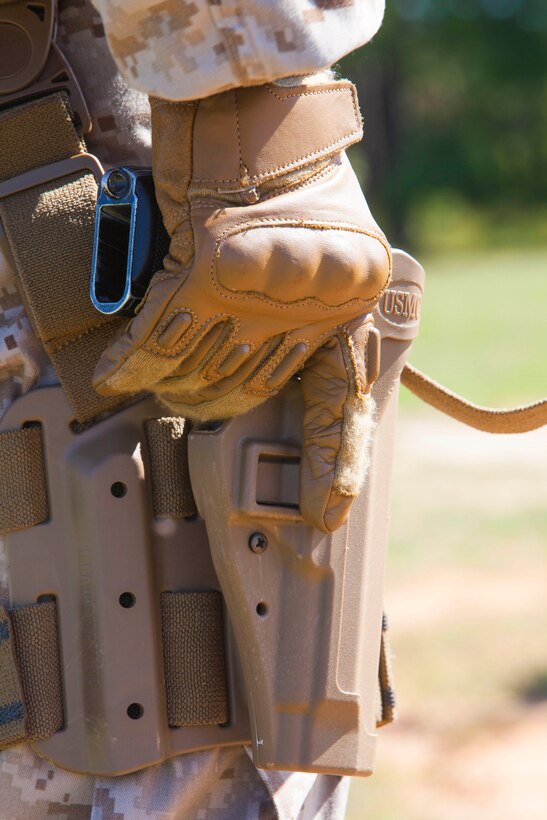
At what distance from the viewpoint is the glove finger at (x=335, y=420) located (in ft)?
5.35

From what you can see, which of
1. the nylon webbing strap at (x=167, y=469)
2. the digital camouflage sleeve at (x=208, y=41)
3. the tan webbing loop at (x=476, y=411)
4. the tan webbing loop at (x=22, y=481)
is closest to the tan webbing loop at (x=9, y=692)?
the tan webbing loop at (x=22, y=481)

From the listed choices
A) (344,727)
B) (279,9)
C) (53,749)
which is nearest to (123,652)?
(53,749)

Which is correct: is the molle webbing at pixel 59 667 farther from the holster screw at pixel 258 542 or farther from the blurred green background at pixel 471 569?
the blurred green background at pixel 471 569

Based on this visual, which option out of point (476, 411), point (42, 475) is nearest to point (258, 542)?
point (42, 475)

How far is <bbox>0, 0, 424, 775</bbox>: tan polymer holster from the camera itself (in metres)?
1.66

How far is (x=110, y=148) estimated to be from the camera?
1761 millimetres

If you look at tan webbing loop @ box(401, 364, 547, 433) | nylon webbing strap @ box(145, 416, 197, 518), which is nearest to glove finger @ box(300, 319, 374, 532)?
nylon webbing strap @ box(145, 416, 197, 518)

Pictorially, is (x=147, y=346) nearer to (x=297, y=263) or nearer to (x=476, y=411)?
(x=297, y=263)

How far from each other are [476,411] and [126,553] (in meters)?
0.84

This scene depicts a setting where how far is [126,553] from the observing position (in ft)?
5.61

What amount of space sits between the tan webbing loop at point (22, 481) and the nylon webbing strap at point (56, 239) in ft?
0.28

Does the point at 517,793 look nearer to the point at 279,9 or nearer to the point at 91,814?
the point at 91,814

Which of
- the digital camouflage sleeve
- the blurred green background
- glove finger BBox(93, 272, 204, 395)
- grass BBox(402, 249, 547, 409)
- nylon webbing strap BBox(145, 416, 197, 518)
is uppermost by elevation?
the digital camouflage sleeve

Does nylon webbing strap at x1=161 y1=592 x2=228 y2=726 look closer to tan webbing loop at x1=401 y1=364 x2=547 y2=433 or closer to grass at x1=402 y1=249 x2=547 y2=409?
tan webbing loop at x1=401 y1=364 x2=547 y2=433
